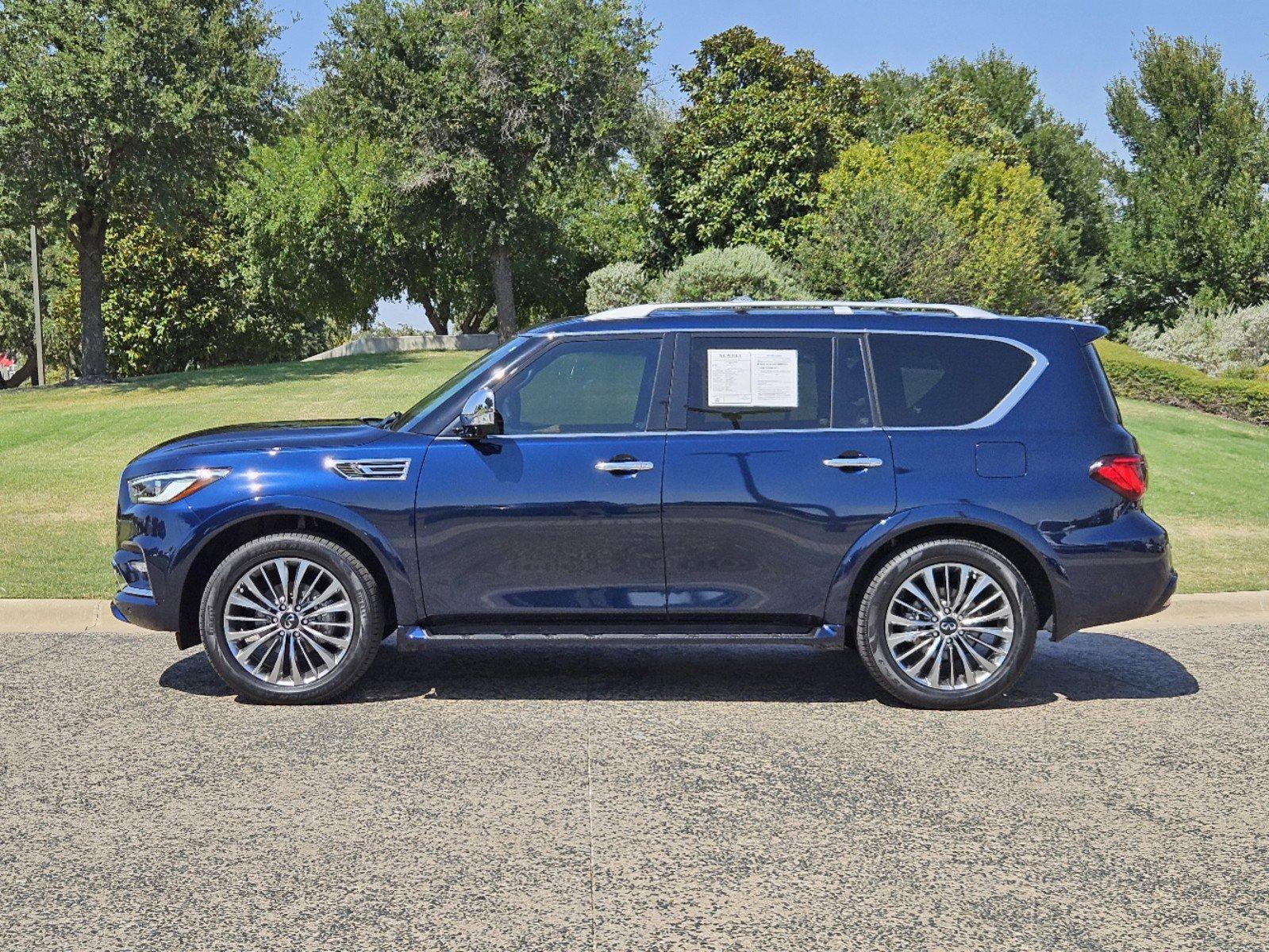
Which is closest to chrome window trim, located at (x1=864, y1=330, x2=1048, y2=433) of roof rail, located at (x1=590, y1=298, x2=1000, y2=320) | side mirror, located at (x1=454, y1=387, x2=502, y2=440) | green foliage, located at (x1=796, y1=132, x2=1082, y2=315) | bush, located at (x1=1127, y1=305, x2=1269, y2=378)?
roof rail, located at (x1=590, y1=298, x2=1000, y2=320)

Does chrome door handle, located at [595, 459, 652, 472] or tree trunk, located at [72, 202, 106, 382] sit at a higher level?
tree trunk, located at [72, 202, 106, 382]

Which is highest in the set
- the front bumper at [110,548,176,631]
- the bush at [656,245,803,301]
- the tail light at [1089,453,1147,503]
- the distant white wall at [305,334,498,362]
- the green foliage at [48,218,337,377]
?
the green foliage at [48,218,337,377]

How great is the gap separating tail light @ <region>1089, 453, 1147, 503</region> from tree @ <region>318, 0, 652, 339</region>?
30639 mm

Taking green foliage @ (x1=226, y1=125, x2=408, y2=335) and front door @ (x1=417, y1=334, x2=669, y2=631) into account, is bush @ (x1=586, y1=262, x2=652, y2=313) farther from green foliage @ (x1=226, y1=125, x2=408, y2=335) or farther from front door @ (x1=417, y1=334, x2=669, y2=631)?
front door @ (x1=417, y1=334, x2=669, y2=631)

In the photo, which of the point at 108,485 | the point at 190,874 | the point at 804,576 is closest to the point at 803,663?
the point at 804,576

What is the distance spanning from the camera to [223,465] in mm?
6320

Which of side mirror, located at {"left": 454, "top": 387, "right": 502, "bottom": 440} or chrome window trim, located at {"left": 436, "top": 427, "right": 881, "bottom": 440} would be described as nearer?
side mirror, located at {"left": 454, "top": 387, "right": 502, "bottom": 440}

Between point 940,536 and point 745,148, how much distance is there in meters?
37.3

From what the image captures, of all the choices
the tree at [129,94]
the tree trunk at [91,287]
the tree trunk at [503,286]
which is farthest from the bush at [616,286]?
the tree trunk at [91,287]

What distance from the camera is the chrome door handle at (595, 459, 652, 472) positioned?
20.4 ft

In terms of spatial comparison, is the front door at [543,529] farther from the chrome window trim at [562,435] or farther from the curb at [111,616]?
the curb at [111,616]

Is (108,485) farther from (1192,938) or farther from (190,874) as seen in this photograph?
(1192,938)

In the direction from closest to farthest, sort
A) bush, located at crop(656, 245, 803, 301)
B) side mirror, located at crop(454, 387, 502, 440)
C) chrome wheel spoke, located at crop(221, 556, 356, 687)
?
side mirror, located at crop(454, 387, 502, 440) < chrome wheel spoke, located at crop(221, 556, 356, 687) < bush, located at crop(656, 245, 803, 301)

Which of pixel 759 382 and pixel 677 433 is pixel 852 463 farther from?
pixel 677 433
